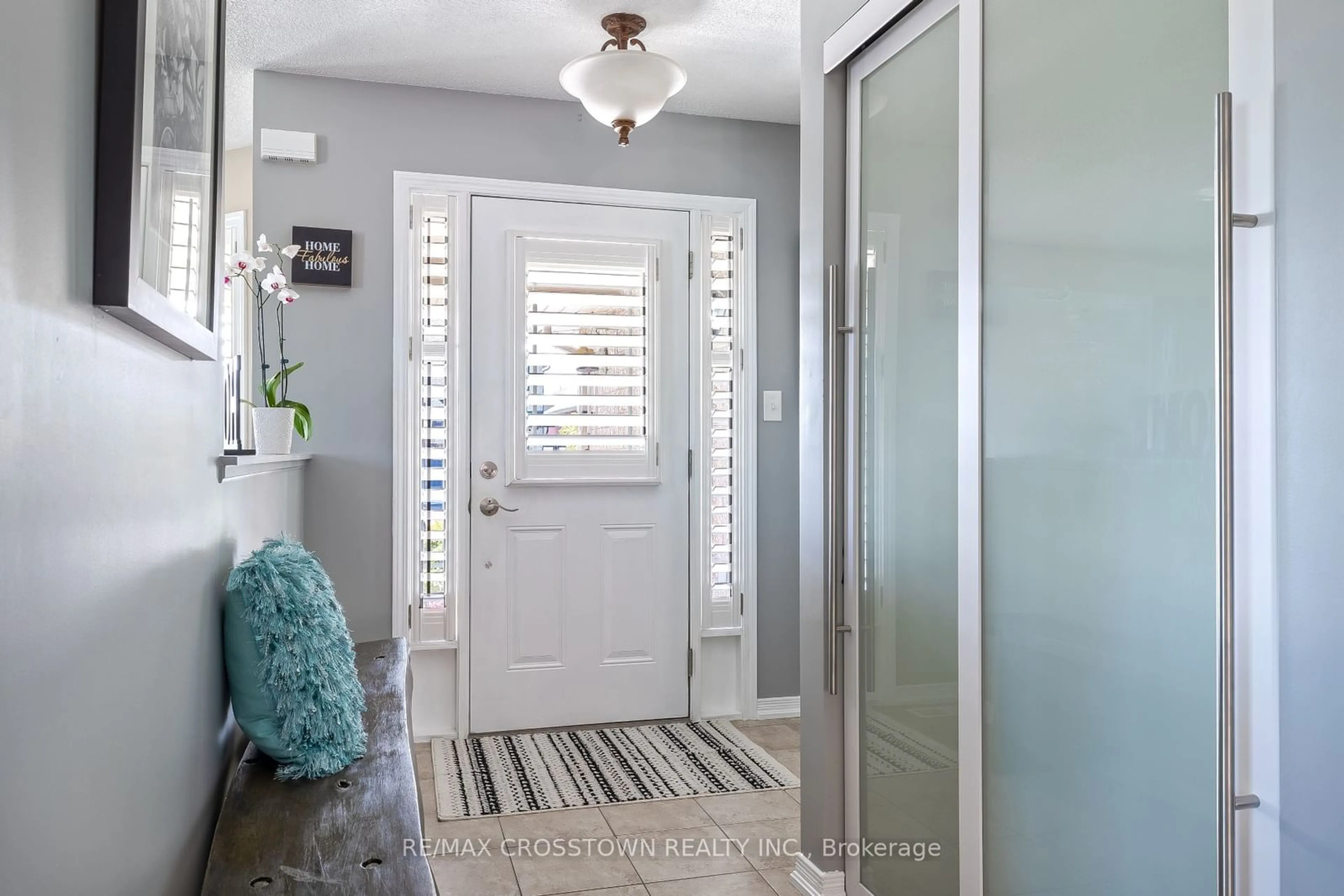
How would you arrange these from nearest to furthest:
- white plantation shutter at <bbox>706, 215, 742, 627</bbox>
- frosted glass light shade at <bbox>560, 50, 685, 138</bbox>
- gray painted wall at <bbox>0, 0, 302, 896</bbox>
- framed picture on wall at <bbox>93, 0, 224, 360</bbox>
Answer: gray painted wall at <bbox>0, 0, 302, 896</bbox>
framed picture on wall at <bbox>93, 0, 224, 360</bbox>
frosted glass light shade at <bbox>560, 50, 685, 138</bbox>
white plantation shutter at <bbox>706, 215, 742, 627</bbox>

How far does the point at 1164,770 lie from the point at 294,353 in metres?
3.12

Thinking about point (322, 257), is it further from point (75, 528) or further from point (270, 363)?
point (75, 528)

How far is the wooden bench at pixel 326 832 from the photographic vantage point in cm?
131

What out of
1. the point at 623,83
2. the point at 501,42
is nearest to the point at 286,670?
the point at 623,83

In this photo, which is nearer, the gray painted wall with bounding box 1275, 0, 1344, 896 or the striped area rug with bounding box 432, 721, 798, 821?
the gray painted wall with bounding box 1275, 0, 1344, 896

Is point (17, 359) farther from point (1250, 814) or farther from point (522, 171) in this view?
point (522, 171)

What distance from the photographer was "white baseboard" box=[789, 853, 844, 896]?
92.1 inches

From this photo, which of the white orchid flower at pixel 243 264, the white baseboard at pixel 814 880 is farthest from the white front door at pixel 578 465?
the white baseboard at pixel 814 880

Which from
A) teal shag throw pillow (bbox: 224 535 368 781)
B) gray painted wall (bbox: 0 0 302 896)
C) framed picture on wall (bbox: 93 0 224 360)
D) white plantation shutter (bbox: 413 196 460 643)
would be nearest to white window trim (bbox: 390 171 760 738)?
white plantation shutter (bbox: 413 196 460 643)

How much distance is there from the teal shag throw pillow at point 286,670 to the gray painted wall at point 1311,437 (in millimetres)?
1450

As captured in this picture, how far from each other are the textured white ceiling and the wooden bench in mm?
2259

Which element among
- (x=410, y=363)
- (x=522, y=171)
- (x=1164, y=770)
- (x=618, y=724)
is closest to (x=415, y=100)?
(x=522, y=171)

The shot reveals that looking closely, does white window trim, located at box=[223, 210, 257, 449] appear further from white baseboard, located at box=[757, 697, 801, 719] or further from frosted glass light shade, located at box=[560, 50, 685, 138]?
white baseboard, located at box=[757, 697, 801, 719]
